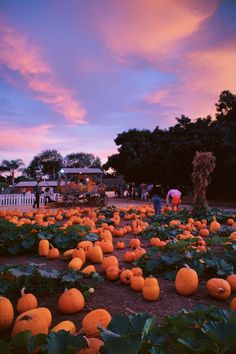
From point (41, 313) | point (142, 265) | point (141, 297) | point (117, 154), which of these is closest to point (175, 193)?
point (142, 265)

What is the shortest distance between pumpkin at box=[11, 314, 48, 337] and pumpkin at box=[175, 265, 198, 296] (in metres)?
1.82

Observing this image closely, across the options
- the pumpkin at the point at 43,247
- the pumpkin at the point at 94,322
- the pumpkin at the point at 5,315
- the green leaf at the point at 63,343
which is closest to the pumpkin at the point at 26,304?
the pumpkin at the point at 5,315

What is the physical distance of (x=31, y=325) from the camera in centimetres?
238

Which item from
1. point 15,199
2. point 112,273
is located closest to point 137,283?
point 112,273

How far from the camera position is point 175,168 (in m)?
29.8

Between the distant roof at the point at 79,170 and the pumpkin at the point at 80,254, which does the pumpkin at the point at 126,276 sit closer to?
the pumpkin at the point at 80,254

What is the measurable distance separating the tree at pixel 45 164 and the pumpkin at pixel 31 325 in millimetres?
98826

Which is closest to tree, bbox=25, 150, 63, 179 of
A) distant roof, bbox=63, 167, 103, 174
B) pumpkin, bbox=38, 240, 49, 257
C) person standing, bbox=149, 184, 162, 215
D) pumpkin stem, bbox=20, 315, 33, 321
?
distant roof, bbox=63, 167, 103, 174

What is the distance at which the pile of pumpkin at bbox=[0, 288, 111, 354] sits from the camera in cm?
235

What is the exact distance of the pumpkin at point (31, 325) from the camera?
236 centimetres

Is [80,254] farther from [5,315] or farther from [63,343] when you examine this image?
[63,343]

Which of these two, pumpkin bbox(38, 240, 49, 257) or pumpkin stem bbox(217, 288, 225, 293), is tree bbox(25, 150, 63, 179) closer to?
pumpkin bbox(38, 240, 49, 257)

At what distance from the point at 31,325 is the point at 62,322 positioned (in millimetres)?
225

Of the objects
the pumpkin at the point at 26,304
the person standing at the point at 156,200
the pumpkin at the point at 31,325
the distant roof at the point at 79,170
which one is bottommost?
the pumpkin at the point at 26,304
